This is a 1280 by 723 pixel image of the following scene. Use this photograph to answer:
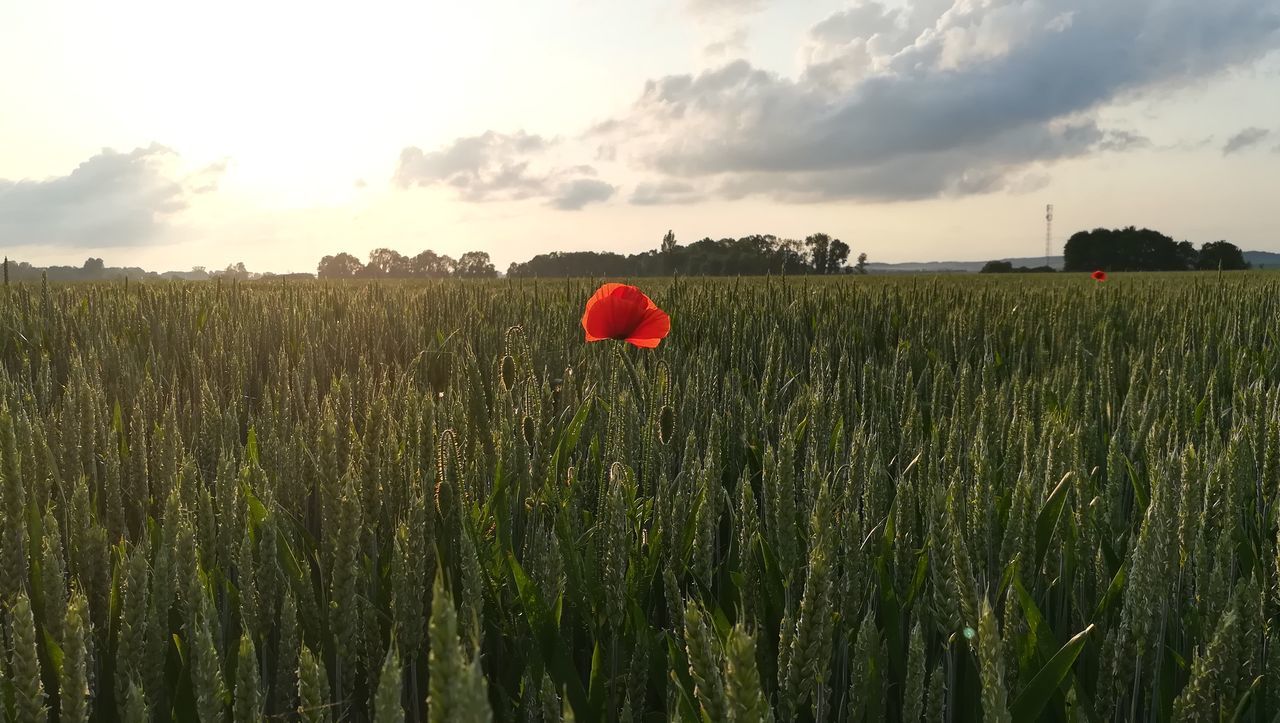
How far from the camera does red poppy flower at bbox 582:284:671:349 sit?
7.08 ft

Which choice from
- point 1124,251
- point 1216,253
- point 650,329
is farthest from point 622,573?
point 1124,251

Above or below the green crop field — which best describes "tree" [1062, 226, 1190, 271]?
above

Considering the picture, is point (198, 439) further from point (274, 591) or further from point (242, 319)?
point (242, 319)

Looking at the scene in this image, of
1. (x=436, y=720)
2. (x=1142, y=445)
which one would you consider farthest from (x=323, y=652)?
(x=1142, y=445)

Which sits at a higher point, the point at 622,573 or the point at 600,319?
the point at 600,319

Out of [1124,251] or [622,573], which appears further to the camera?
[1124,251]

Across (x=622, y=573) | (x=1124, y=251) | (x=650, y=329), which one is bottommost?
(x=622, y=573)

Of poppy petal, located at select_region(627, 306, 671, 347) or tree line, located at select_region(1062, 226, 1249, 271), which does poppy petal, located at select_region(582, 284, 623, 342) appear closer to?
poppy petal, located at select_region(627, 306, 671, 347)

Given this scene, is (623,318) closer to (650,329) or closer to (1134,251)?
(650,329)

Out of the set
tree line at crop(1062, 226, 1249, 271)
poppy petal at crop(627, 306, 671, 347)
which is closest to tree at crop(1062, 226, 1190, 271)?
tree line at crop(1062, 226, 1249, 271)

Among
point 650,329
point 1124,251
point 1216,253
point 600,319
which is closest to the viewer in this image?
point 600,319

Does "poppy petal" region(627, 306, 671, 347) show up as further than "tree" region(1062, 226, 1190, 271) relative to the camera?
No

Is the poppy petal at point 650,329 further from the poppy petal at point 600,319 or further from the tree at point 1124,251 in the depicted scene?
the tree at point 1124,251

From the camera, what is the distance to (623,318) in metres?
2.22
